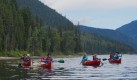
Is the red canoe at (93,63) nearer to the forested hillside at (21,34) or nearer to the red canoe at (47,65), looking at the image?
the red canoe at (47,65)

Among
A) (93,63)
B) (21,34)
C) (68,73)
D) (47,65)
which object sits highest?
(21,34)

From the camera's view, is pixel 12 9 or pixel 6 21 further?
pixel 12 9

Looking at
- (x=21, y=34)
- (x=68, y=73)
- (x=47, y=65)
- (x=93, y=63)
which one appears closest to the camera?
(x=68, y=73)

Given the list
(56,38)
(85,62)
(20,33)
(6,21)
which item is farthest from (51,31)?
(85,62)

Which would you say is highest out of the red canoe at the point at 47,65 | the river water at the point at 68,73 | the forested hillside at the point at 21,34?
the forested hillside at the point at 21,34

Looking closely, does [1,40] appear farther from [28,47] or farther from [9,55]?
[28,47]

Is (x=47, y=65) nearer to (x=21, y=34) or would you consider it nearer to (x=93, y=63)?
(x=93, y=63)

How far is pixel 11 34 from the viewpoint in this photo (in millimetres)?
147000

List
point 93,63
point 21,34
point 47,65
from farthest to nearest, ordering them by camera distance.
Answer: point 21,34 → point 93,63 → point 47,65

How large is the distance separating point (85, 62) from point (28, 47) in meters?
82.0

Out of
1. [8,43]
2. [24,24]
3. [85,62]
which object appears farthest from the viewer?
[24,24]

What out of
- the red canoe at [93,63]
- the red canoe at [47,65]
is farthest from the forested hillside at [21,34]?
the red canoe at [47,65]

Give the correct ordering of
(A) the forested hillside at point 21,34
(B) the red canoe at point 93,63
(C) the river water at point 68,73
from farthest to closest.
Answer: (A) the forested hillside at point 21,34 < (B) the red canoe at point 93,63 < (C) the river water at point 68,73

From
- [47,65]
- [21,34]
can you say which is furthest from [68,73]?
[21,34]
